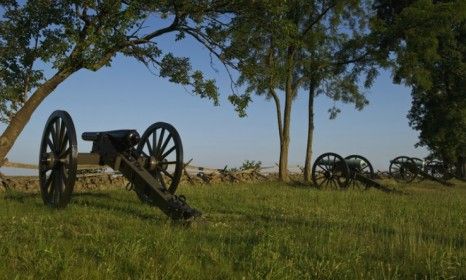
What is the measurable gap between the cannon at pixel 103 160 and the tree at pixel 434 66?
1493cm

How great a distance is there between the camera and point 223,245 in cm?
605

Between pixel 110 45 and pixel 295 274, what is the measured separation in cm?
1097

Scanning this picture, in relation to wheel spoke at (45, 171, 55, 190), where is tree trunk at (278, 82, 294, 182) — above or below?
above

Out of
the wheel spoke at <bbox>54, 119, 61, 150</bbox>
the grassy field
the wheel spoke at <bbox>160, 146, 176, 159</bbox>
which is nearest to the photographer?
the grassy field

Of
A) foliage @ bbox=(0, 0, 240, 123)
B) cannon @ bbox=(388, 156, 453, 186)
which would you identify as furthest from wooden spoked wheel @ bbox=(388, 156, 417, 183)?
foliage @ bbox=(0, 0, 240, 123)

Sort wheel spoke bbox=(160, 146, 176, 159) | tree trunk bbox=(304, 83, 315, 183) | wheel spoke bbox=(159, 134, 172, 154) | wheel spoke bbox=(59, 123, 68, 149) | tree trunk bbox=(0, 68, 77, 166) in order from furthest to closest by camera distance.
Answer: tree trunk bbox=(304, 83, 315, 183), tree trunk bbox=(0, 68, 77, 166), wheel spoke bbox=(159, 134, 172, 154), wheel spoke bbox=(160, 146, 176, 159), wheel spoke bbox=(59, 123, 68, 149)

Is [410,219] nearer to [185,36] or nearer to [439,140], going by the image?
[185,36]

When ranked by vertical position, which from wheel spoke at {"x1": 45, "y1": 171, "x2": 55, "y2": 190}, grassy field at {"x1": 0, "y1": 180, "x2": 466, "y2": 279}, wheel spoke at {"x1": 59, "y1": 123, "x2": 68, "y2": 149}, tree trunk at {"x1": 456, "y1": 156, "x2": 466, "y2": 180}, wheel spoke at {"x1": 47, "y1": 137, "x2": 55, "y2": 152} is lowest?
grassy field at {"x1": 0, "y1": 180, "x2": 466, "y2": 279}

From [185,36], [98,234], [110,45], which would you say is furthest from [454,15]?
[98,234]

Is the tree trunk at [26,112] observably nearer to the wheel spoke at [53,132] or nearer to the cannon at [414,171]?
the wheel spoke at [53,132]

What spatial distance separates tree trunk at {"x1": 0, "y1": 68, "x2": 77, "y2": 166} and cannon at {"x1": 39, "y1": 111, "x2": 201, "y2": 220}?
4291 millimetres

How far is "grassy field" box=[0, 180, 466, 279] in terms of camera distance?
485 centimetres

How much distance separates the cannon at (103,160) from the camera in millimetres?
8906

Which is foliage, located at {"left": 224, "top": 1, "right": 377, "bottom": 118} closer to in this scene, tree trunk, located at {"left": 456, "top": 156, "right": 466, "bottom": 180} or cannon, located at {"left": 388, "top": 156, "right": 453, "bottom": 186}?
cannon, located at {"left": 388, "top": 156, "right": 453, "bottom": 186}
